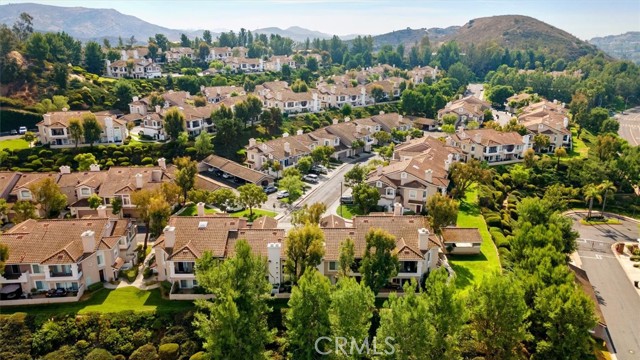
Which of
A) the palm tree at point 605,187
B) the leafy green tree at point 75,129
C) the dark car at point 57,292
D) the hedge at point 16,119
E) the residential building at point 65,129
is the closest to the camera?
the dark car at point 57,292

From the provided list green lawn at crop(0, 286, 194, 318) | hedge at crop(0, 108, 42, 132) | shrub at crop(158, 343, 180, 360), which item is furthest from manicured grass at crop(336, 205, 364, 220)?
hedge at crop(0, 108, 42, 132)

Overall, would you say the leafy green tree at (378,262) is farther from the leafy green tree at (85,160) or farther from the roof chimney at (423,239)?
the leafy green tree at (85,160)

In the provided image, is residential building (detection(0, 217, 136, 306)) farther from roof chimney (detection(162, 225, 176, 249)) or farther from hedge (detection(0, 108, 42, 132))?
hedge (detection(0, 108, 42, 132))

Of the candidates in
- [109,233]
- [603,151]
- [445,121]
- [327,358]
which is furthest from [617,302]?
[445,121]

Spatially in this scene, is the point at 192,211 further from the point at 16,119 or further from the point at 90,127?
the point at 16,119

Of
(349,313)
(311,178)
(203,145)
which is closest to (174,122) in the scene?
(203,145)

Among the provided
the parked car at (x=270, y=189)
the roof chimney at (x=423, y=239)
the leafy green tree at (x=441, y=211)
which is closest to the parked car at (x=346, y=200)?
the parked car at (x=270, y=189)
